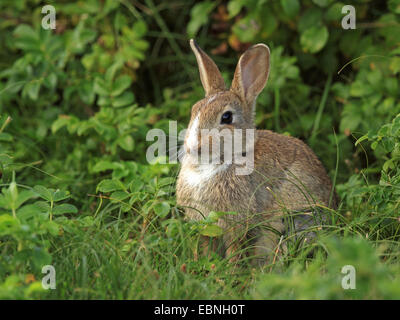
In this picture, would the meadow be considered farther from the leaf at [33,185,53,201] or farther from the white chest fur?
the white chest fur

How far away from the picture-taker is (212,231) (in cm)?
318

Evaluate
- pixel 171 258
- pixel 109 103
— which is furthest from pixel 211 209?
pixel 109 103

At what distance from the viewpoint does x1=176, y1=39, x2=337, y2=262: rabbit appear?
3.45 meters

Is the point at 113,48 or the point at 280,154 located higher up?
the point at 113,48

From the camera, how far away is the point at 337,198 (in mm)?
4020

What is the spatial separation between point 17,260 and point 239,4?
303 cm

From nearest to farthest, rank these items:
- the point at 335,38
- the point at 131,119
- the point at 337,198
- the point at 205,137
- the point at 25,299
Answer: the point at 25,299
the point at 205,137
the point at 337,198
the point at 131,119
the point at 335,38

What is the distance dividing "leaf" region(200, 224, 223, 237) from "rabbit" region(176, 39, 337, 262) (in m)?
0.20

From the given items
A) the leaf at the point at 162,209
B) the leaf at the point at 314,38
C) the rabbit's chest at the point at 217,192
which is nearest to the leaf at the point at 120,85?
the rabbit's chest at the point at 217,192

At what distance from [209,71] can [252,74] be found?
28cm

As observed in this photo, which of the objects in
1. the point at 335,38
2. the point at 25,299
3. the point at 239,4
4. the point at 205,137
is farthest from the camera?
the point at 335,38

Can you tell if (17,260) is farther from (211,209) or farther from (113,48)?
(113,48)

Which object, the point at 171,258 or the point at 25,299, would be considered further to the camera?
the point at 171,258

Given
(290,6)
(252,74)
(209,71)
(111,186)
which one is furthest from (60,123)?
(290,6)
